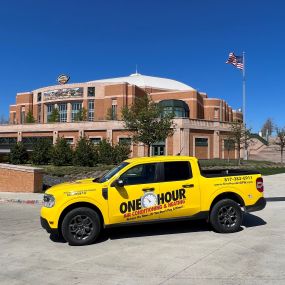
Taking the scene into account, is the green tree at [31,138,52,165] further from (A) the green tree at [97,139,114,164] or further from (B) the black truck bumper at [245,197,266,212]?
(B) the black truck bumper at [245,197,266,212]

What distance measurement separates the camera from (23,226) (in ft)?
29.5

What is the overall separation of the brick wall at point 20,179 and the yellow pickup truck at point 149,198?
782 cm

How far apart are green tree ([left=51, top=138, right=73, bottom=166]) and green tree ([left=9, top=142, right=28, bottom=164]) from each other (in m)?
3.65

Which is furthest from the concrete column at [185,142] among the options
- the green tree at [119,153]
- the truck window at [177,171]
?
the truck window at [177,171]

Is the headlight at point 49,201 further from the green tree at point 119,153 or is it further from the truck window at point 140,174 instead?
the green tree at point 119,153

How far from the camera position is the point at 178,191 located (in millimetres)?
7816

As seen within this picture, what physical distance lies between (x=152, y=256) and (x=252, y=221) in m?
4.24

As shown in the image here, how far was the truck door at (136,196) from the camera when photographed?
746 cm

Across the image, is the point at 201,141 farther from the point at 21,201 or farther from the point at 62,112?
the point at 21,201

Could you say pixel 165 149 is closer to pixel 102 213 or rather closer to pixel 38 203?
pixel 38 203

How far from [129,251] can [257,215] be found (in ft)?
17.2

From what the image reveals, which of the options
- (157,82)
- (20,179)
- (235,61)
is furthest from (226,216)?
(157,82)

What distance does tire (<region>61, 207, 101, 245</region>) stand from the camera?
7184 millimetres

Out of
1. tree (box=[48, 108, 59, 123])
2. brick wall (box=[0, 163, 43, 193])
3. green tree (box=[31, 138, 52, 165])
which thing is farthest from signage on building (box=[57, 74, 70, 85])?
brick wall (box=[0, 163, 43, 193])
